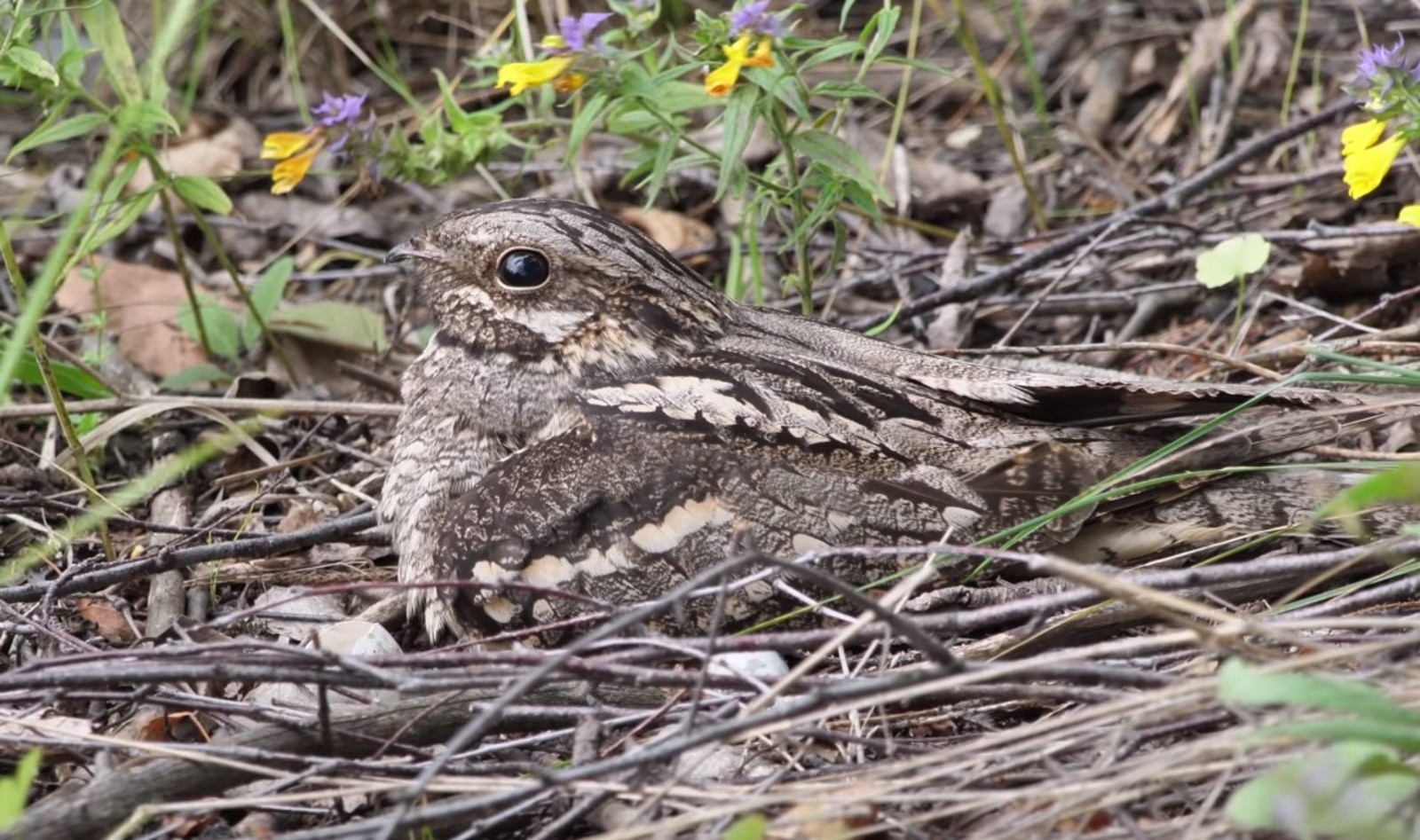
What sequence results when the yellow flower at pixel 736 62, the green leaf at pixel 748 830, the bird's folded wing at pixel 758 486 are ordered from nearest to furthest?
the green leaf at pixel 748 830 < the bird's folded wing at pixel 758 486 < the yellow flower at pixel 736 62

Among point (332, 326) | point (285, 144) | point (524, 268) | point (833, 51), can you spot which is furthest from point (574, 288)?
point (332, 326)

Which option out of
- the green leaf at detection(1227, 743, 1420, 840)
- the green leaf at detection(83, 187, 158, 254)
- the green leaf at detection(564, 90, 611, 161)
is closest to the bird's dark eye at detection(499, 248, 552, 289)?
the green leaf at detection(564, 90, 611, 161)

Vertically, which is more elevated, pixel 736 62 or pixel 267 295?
pixel 736 62

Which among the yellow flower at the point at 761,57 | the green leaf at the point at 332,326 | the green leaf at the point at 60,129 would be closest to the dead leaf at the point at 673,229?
the green leaf at the point at 332,326

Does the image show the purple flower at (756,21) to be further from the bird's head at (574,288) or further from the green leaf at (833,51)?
the bird's head at (574,288)

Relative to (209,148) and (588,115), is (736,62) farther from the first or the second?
(209,148)

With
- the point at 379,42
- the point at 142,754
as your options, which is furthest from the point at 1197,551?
the point at 379,42

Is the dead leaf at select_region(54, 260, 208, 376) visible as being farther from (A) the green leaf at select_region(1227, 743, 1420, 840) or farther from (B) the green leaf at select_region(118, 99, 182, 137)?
(A) the green leaf at select_region(1227, 743, 1420, 840)
